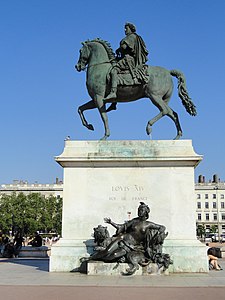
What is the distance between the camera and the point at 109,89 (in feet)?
49.3

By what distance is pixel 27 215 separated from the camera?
86.3m

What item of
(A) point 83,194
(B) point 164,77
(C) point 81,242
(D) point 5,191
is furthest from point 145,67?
(D) point 5,191

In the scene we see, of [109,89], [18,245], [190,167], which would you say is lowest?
[18,245]

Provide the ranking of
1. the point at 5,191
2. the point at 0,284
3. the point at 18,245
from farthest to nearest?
1. the point at 5,191
2. the point at 18,245
3. the point at 0,284

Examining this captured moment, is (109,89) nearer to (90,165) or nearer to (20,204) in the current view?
(90,165)

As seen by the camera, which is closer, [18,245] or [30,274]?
[30,274]

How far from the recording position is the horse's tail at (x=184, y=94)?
49.9 ft

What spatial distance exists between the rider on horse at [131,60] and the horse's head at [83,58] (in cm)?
115

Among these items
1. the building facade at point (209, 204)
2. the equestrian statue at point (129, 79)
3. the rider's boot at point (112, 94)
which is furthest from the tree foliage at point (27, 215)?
the rider's boot at point (112, 94)

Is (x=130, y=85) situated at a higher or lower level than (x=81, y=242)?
higher

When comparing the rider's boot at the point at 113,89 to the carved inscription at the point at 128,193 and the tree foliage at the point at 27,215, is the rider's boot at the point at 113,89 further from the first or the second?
the tree foliage at the point at 27,215

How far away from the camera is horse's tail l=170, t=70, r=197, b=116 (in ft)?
49.9

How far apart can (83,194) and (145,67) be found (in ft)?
16.3

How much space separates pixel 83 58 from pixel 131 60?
187cm
